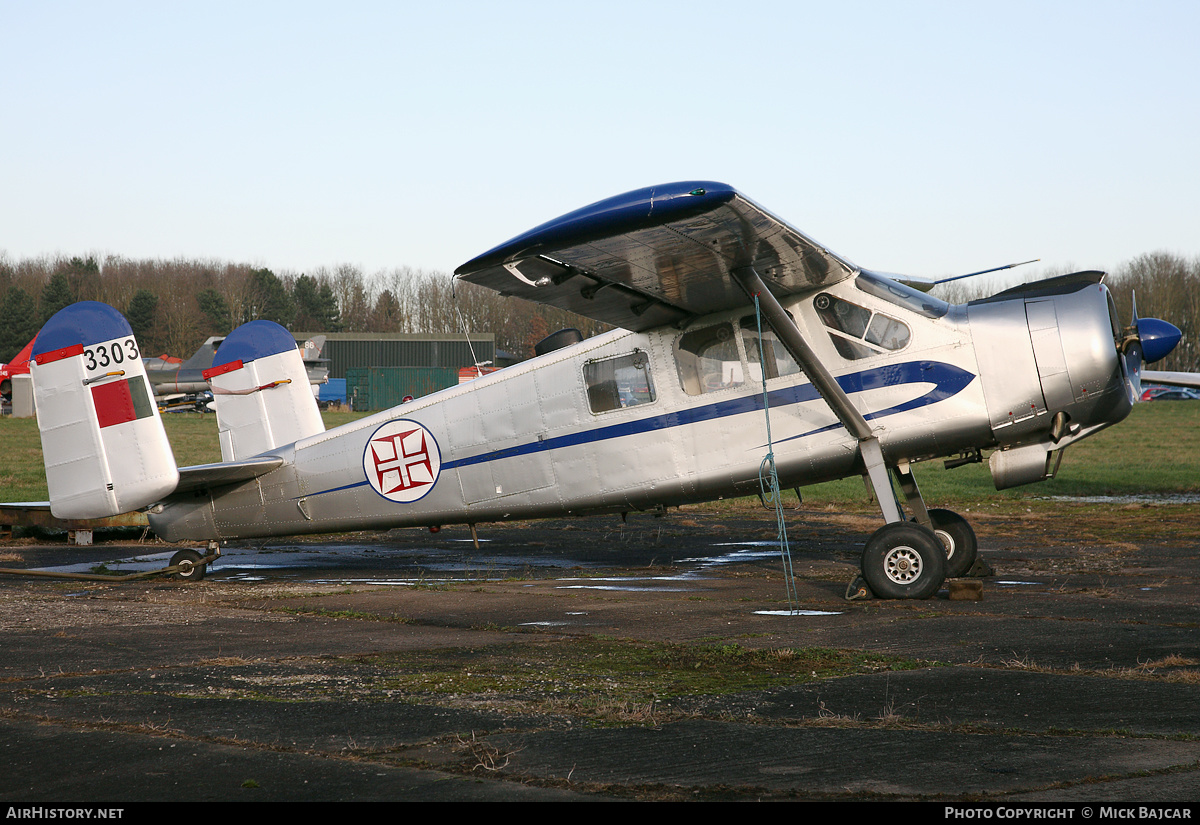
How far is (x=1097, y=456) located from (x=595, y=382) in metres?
25.8

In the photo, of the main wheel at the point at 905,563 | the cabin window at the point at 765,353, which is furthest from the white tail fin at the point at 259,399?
the main wheel at the point at 905,563

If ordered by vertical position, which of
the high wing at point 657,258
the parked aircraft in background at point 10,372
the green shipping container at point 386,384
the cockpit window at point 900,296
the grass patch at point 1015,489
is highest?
the parked aircraft in background at point 10,372

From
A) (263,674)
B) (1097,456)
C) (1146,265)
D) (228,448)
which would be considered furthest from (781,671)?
(1146,265)

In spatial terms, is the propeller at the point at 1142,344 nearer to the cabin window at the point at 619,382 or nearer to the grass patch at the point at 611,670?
the cabin window at the point at 619,382

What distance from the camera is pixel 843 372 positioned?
923cm

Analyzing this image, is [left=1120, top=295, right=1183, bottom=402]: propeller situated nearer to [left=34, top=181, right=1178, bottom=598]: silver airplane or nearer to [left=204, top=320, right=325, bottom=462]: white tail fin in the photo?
[left=34, top=181, right=1178, bottom=598]: silver airplane

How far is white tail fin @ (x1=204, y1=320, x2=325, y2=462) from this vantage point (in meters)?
12.6

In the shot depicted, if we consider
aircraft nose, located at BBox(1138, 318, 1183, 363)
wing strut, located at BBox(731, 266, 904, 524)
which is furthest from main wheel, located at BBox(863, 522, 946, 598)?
aircraft nose, located at BBox(1138, 318, 1183, 363)

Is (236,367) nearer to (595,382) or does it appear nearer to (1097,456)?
(595,382)

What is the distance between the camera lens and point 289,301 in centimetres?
11988

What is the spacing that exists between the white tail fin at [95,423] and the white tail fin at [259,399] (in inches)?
75.4

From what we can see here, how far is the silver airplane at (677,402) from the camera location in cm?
840

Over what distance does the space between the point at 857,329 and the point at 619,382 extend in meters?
2.30

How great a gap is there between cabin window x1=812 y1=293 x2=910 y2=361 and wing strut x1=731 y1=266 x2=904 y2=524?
1.54 ft
